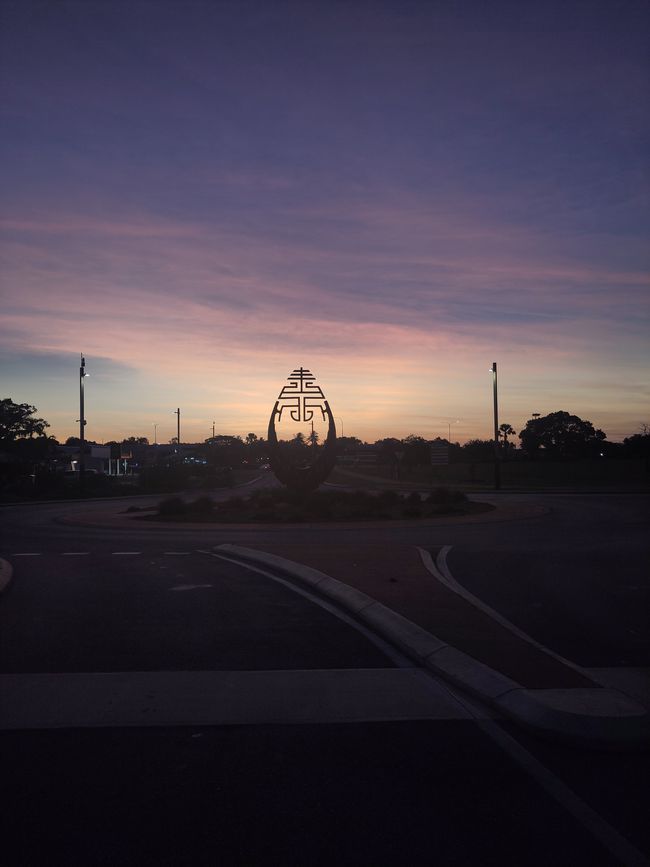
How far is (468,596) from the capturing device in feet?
40.0

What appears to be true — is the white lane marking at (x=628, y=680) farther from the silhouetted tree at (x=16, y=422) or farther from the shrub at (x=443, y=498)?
the silhouetted tree at (x=16, y=422)

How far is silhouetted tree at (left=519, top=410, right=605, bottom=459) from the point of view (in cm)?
12281

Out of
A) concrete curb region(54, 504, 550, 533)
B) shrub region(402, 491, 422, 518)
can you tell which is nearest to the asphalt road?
concrete curb region(54, 504, 550, 533)

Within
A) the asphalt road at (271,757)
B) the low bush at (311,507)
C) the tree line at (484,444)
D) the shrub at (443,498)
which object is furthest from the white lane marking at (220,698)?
the tree line at (484,444)

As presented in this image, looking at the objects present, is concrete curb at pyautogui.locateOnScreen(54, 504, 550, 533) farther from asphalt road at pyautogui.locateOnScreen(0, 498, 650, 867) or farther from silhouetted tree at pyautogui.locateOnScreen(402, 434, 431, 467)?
silhouetted tree at pyautogui.locateOnScreen(402, 434, 431, 467)

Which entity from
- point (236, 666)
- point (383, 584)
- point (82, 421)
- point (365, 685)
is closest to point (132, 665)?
point (236, 666)

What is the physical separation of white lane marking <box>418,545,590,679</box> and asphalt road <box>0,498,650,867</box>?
377mm

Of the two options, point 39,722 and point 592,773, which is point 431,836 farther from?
point 39,722

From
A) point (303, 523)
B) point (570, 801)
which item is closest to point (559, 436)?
point (303, 523)

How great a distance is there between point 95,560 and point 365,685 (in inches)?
445

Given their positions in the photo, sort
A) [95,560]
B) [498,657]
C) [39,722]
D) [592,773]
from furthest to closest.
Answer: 1. [95,560]
2. [498,657]
3. [39,722]
4. [592,773]

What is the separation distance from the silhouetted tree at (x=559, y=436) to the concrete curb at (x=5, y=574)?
110 m

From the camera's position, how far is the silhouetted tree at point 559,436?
123m

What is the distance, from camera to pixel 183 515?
30781mm
